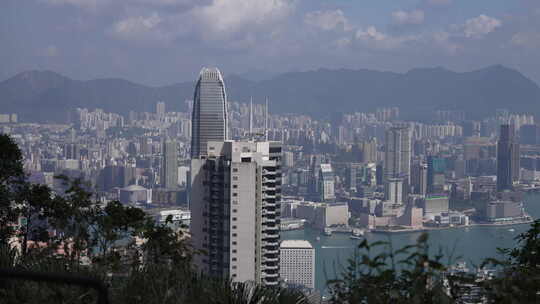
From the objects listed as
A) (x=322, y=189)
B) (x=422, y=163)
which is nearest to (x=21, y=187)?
(x=322, y=189)

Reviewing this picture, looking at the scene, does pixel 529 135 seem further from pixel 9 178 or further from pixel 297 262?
pixel 9 178

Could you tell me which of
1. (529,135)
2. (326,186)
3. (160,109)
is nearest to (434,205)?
(326,186)

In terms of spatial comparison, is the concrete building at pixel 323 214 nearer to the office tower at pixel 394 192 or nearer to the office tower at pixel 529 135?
the office tower at pixel 394 192

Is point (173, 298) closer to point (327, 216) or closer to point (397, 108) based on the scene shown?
point (327, 216)

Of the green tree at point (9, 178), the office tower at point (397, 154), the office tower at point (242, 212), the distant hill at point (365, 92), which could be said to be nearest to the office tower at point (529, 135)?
the distant hill at point (365, 92)

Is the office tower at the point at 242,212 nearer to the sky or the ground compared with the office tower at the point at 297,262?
nearer to the sky
